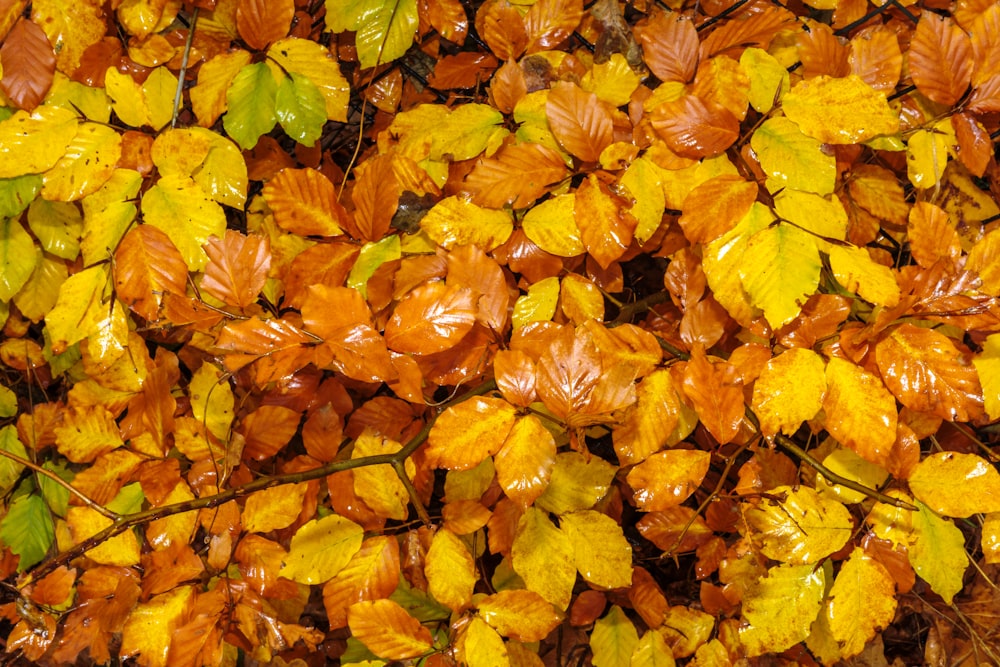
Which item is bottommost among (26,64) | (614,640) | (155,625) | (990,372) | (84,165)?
(614,640)

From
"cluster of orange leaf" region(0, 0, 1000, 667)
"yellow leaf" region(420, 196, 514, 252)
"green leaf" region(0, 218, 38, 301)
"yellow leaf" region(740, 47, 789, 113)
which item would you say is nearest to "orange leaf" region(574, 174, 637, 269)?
"cluster of orange leaf" region(0, 0, 1000, 667)

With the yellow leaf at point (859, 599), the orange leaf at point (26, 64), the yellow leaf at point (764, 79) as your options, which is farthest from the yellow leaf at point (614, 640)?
the orange leaf at point (26, 64)

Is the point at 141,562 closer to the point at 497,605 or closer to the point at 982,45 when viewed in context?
the point at 497,605

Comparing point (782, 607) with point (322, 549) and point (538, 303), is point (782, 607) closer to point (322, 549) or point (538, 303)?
point (538, 303)

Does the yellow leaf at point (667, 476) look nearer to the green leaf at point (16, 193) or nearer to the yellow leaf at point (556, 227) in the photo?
the yellow leaf at point (556, 227)

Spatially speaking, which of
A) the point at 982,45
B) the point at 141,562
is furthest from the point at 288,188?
the point at 982,45

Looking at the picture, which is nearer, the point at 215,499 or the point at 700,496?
the point at 215,499

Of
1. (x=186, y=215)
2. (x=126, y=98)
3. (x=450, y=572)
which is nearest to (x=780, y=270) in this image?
(x=450, y=572)
